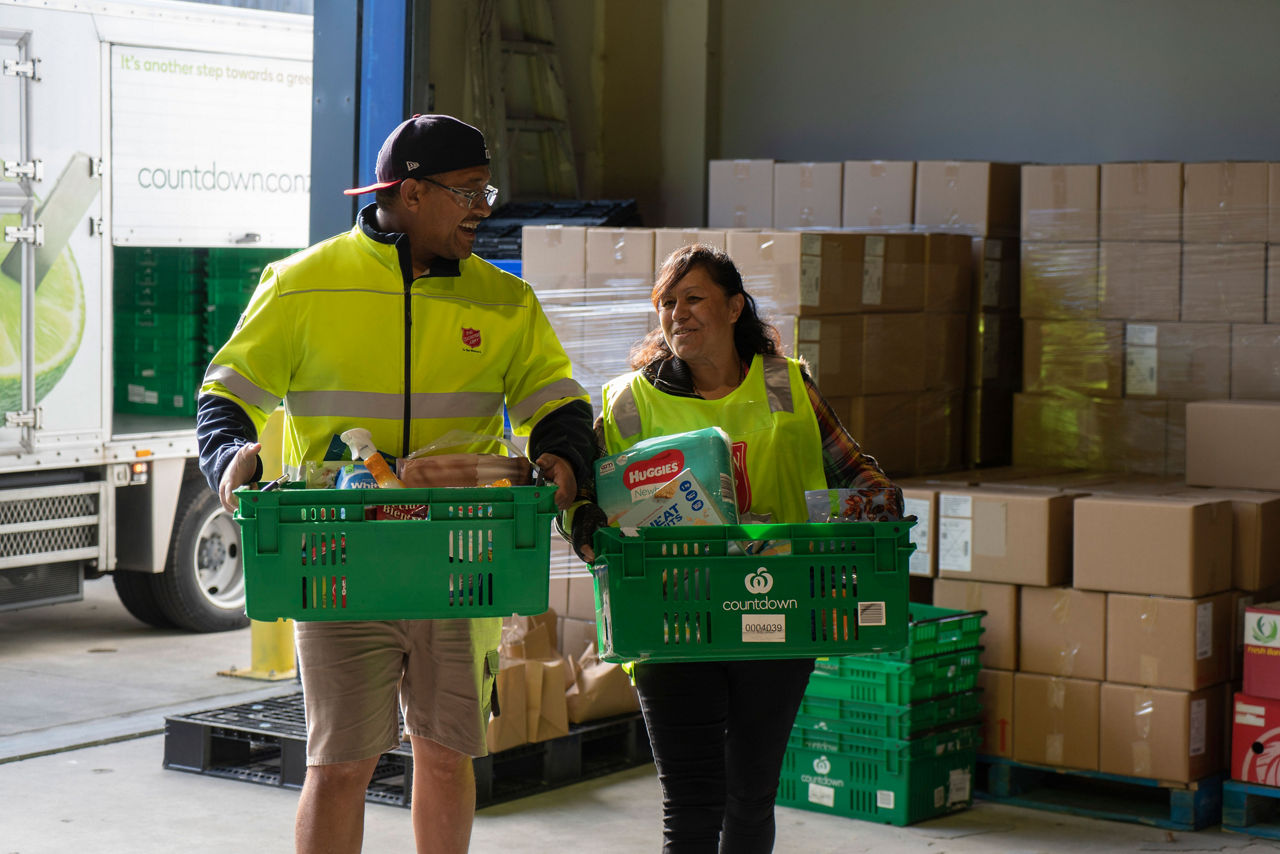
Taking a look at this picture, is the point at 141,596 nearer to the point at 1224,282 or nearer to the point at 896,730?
the point at 896,730

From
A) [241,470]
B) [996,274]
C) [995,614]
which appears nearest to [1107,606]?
[995,614]

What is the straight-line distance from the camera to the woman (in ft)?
11.7

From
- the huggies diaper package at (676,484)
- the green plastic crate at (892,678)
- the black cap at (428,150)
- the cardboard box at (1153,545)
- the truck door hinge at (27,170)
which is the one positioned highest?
the truck door hinge at (27,170)

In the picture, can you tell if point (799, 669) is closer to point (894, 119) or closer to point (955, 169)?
point (955, 169)

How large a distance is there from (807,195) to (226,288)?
350 centimetres

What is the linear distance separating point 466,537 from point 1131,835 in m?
3.34

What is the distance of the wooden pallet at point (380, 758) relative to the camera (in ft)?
19.0

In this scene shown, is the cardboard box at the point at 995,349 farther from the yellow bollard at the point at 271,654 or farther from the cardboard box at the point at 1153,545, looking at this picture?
the yellow bollard at the point at 271,654

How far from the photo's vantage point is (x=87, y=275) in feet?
25.9

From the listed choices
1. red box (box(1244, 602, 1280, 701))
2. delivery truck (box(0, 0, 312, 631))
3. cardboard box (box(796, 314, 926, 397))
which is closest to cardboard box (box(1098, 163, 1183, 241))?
cardboard box (box(796, 314, 926, 397))

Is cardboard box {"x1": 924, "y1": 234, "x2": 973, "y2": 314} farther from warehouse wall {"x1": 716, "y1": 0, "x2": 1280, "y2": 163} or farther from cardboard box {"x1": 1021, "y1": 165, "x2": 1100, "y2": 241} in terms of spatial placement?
warehouse wall {"x1": 716, "y1": 0, "x2": 1280, "y2": 163}

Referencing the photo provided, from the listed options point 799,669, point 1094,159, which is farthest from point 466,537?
point 1094,159

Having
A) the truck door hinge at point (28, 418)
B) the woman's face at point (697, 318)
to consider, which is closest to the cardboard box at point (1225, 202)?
the woman's face at point (697, 318)

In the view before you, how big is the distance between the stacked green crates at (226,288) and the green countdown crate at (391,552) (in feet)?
20.4
